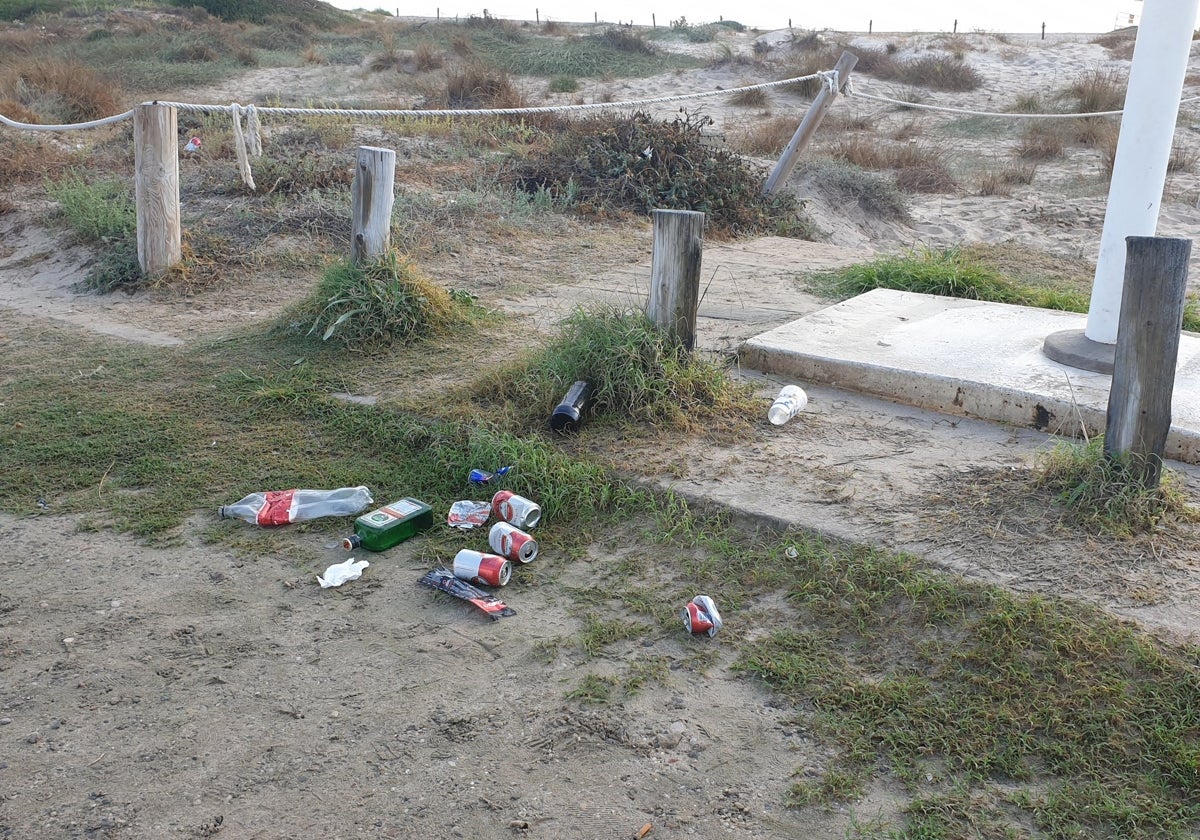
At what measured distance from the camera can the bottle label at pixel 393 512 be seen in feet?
11.0

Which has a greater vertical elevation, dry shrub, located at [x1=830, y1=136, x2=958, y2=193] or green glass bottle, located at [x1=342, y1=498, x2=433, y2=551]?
dry shrub, located at [x1=830, y1=136, x2=958, y2=193]

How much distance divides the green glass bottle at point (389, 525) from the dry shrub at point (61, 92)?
32.5 feet

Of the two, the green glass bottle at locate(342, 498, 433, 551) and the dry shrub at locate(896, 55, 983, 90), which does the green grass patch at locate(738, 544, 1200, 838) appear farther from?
the dry shrub at locate(896, 55, 983, 90)

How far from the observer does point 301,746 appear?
239 centimetres

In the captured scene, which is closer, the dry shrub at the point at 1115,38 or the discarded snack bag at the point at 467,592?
the discarded snack bag at the point at 467,592

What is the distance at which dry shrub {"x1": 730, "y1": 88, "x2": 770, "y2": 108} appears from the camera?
1664cm

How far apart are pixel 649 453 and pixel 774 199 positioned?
5900 millimetres

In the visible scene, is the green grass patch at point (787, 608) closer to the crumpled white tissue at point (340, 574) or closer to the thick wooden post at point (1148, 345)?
the crumpled white tissue at point (340, 574)

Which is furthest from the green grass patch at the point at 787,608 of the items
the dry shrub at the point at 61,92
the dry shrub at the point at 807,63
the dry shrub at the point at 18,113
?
the dry shrub at the point at 807,63

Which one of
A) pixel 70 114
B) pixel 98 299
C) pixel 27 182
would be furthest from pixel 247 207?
pixel 70 114

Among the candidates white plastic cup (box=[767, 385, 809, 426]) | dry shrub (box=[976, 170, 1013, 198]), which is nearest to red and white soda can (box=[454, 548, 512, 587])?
white plastic cup (box=[767, 385, 809, 426])

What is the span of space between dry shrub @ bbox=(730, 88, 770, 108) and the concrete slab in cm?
1203

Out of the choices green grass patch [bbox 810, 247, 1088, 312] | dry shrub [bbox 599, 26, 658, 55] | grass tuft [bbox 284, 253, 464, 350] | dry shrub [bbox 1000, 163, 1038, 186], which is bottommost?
grass tuft [bbox 284, 253, 464, 350]

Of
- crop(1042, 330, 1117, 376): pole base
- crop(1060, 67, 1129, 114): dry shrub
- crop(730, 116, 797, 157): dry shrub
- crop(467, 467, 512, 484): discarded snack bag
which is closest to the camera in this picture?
crop(467, 467, 512, 484): discarded snack bag
